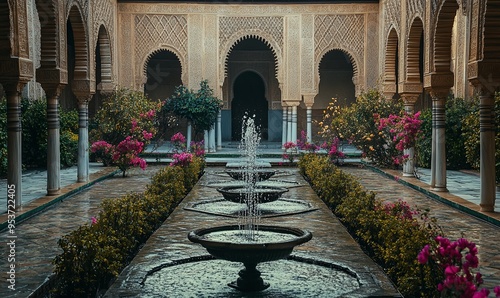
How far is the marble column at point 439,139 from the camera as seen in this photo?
11.3 metres

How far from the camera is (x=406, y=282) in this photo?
15.7ft

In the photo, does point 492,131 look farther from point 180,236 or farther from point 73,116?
point 73,116

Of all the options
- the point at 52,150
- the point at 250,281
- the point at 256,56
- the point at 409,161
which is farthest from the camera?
the point at 256,56

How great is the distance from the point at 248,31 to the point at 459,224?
13591mm

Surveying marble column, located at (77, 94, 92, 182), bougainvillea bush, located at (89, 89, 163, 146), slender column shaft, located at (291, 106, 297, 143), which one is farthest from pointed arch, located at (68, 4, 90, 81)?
slender column shaft, located at (291, 106, 297, 143)

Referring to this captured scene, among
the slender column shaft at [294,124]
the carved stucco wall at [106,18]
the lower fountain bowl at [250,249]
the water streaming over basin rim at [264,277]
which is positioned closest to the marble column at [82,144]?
the carved stucco wall at [106,18]

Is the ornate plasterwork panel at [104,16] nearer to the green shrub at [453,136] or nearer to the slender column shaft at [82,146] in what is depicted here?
the slender column shaft at [82,146]

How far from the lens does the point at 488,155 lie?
8984mm

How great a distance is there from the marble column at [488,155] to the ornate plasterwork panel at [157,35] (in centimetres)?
1287

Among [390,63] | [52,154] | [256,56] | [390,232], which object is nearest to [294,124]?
[390,63]

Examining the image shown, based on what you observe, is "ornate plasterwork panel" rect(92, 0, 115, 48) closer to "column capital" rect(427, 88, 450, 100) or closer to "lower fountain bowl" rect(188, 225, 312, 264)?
"column capital" rect(427, 88, 450, 100)

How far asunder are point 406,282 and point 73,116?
43.2ft

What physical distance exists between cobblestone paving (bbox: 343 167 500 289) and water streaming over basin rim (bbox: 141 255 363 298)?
1.07m

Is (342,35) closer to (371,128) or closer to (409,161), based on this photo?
(371,128)
